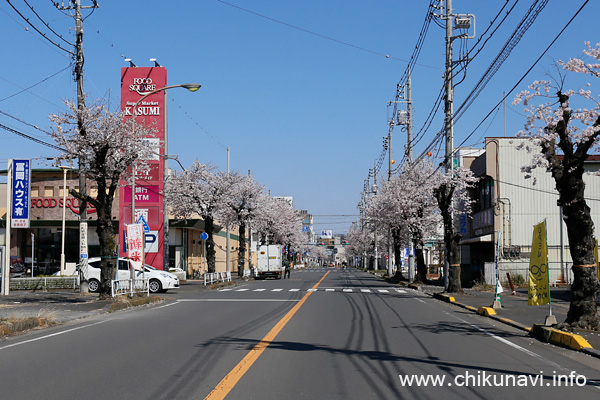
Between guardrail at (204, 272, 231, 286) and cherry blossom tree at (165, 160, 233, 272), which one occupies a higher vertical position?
cherry blossom tree at (165, 160, 233, 272)

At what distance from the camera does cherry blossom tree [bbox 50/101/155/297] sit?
22.5 meters

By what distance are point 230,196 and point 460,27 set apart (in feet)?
69.5

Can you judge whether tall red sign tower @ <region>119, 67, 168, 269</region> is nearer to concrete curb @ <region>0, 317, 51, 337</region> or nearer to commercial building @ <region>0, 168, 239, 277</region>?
commercial building @ <region>0, 168, 239, 277</region>

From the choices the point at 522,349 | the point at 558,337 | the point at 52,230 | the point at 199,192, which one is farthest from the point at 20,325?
the point at 52,230

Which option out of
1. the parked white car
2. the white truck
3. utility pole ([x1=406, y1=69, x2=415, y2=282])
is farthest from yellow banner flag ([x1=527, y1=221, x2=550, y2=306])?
the white truck

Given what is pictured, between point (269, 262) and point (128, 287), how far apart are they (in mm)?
29390

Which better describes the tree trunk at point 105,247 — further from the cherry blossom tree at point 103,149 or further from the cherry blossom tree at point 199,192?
the cherry blossom tree at point 199,192

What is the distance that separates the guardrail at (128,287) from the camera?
2341 centimetres

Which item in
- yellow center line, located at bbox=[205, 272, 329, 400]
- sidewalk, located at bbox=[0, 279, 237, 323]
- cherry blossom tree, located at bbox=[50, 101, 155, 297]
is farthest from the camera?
cherry blossom tree, located at bbox=[50, 101, 155, 297]

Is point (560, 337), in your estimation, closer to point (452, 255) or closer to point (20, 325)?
point (20, 325)

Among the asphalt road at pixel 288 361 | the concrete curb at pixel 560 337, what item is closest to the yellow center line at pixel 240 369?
the asphalt road at pixel 288 361

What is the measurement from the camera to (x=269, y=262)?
54.7 metres

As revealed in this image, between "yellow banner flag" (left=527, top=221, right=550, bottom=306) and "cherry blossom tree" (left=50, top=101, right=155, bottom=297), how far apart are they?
584 inches

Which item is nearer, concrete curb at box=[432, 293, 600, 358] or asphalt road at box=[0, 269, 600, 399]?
asphalt road at box=[0, 269, 600, 399]
